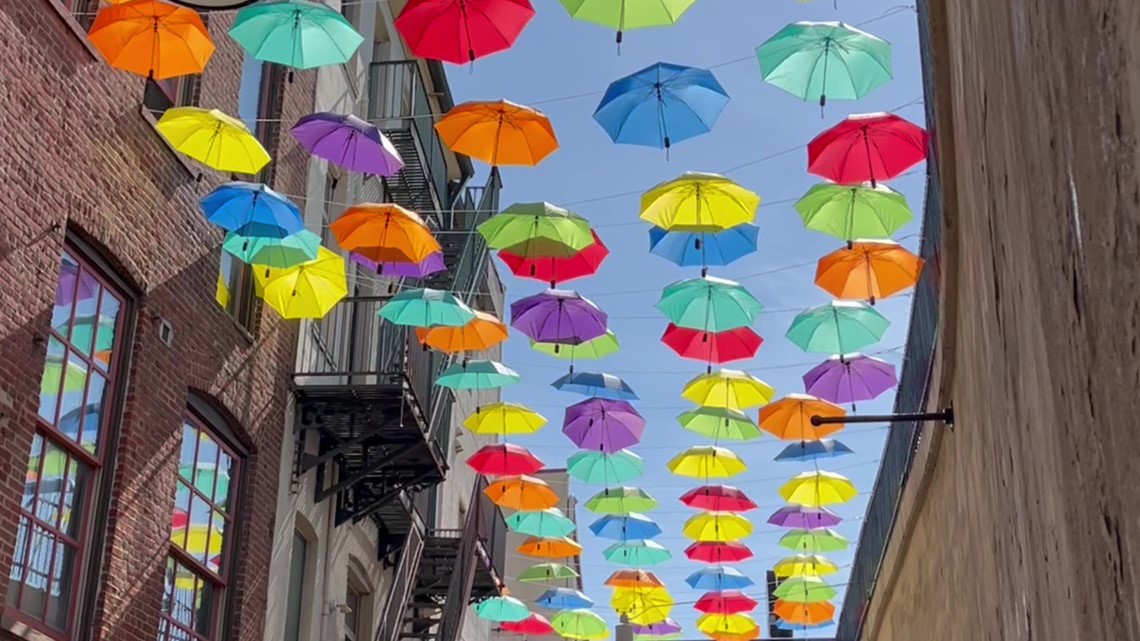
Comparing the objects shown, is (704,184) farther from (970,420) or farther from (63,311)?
(970,420)

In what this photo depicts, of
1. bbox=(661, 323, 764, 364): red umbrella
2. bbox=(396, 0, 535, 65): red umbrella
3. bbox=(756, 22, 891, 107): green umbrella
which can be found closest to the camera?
bbox=(396, 0, 535, 65): red umbrella

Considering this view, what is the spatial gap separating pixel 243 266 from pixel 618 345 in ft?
18.4

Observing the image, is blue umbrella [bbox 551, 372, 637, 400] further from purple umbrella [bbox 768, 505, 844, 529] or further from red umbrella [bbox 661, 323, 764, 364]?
purple umbrella [bbox 768, 505, 844, 529]

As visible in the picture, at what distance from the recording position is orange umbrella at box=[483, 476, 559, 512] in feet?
71.0

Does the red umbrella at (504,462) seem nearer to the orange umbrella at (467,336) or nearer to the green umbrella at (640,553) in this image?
the orange umbrella at (467,336)

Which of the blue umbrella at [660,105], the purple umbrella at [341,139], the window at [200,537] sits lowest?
the window at [200,537]

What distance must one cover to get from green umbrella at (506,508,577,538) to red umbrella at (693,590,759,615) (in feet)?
17.5

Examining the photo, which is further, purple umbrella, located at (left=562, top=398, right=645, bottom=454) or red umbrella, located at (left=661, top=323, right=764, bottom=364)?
purple umbrella, located at (left=562, top=398, right=645, bottom=454)

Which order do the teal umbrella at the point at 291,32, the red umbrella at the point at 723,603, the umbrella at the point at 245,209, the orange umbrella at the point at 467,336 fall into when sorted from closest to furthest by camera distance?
the teal umbrella at the point at 291,32 < the umbrella at the point at 245,209 < the orange umbrella at the point at 467,336 < the red umbrella at the point at 723,603

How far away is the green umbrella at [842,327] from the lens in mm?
16906

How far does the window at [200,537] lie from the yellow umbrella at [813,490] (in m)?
10.1

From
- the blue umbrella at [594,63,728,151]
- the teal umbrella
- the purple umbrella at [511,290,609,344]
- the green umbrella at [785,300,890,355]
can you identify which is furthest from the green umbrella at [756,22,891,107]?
the teal umbrella

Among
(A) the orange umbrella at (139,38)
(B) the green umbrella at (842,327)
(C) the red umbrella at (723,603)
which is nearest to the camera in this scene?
(A) the orange umbrella at (139,38)

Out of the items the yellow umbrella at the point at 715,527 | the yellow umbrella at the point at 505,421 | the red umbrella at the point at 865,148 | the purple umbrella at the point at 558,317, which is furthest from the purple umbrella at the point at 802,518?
the red umbrella at the point at 865,148
